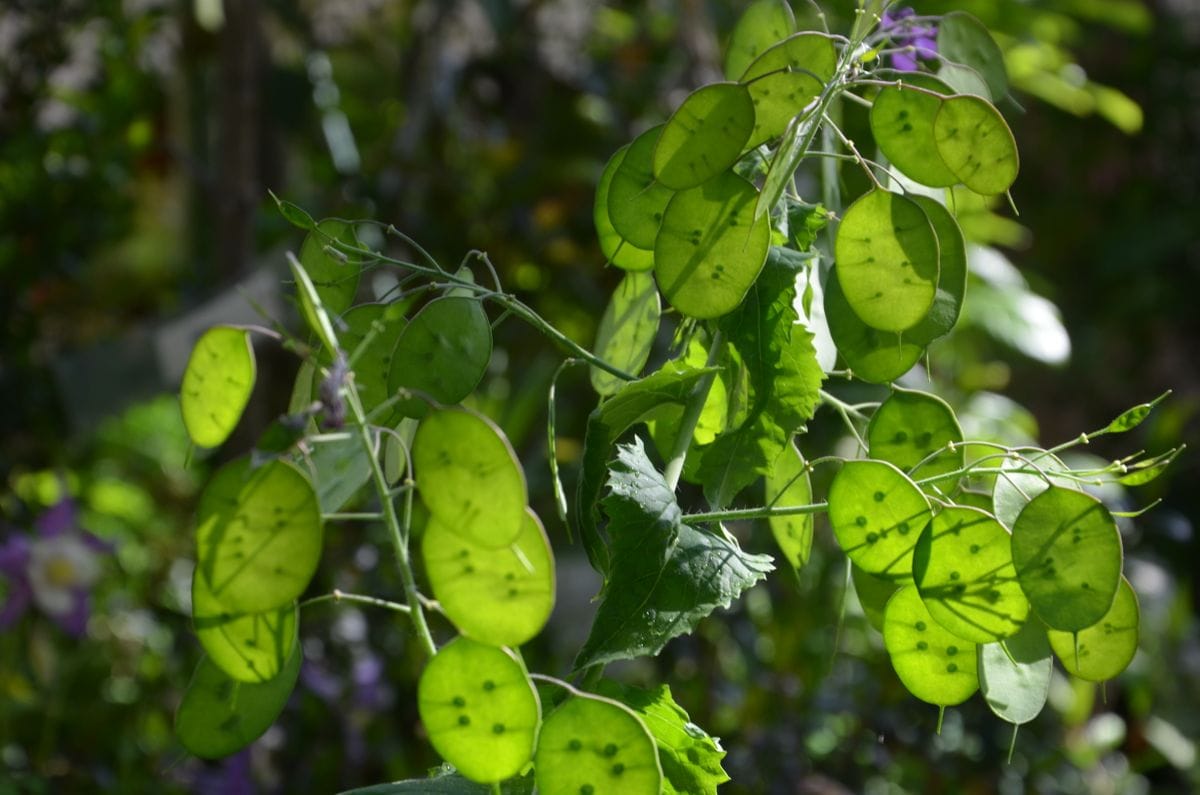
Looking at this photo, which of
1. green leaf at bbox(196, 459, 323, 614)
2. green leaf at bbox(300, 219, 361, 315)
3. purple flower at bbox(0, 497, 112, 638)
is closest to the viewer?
green leaf at bbox(196, 459, 323, 614)

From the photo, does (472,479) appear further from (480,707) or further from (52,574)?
(52,574)

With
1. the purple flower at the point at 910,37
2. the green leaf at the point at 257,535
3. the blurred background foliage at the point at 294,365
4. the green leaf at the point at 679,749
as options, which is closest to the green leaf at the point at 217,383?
the green leaf at the point at 257,535

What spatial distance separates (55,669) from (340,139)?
0.84 meters

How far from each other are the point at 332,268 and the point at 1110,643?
0.76 ft

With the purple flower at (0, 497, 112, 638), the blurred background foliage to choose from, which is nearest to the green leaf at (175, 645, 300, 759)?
the blurred background foliage

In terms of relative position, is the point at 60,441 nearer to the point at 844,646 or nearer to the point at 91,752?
the point at 91,752

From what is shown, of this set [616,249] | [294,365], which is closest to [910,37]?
[616,249]

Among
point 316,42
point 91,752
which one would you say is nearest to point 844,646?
point 91,752

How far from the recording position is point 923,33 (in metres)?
0.43

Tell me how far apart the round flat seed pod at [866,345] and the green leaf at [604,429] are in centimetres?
4

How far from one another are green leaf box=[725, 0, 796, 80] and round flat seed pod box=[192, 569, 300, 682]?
242 millimetres

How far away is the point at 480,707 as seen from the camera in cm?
27

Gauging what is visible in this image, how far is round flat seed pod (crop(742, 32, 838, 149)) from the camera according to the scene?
13.1 inches

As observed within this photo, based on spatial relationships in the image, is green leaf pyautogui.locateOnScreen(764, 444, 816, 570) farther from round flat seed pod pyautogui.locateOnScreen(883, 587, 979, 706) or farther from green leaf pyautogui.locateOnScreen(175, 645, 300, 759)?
green leaf pyautogui.locateOnScreen(175, 645, 300, 759)
